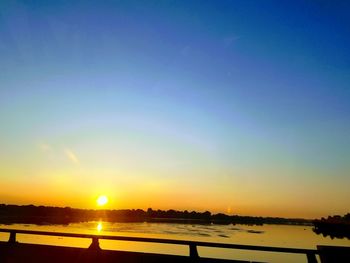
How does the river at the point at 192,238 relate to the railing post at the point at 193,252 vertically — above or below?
below

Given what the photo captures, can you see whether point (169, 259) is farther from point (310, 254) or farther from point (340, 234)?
point (340, 234)

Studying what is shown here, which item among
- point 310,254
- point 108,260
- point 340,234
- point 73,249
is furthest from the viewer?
point 340,234

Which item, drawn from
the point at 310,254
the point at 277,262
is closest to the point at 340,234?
the point at 277,262

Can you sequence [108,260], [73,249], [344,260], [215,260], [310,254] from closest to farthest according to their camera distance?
1. [344,260]
2. [310,254]
3. [215,260]
4. [108,260]
5. [73,249]

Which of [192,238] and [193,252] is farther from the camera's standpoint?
[192,238]

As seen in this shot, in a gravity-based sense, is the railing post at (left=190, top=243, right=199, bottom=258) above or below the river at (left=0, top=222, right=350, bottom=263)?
above

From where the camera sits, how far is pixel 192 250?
9797 millimetres

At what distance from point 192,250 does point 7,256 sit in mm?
6291

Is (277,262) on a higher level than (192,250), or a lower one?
lower

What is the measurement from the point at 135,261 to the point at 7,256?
458cm

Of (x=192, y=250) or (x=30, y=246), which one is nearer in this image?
(x=192, y=250)

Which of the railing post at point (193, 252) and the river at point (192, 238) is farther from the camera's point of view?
the river at point (192, 238)

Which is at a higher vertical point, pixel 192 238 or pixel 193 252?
pixel 193 252

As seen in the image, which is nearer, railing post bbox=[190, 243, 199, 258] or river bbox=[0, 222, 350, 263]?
railing post bbox=[190, 243, 199, 258]
